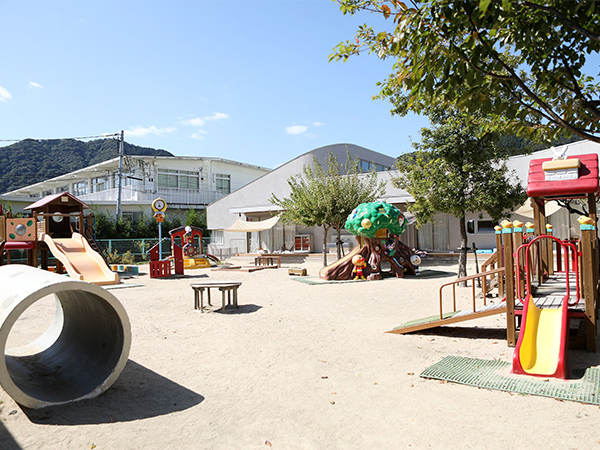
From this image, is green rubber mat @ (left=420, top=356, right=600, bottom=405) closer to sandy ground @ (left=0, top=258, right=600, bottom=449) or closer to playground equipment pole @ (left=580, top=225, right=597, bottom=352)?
sandy ground @ (left=0, top=258, right=600, bottom=449)

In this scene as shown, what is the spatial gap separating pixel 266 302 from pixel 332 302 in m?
1.71

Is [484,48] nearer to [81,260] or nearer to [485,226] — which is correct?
[81,260]

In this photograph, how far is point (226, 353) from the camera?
21.4ft

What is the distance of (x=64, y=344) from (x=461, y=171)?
1138cm

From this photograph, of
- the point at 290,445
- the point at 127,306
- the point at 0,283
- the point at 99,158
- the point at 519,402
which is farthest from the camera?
the point at 99,158

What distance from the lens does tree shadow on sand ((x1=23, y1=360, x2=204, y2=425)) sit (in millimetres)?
4102

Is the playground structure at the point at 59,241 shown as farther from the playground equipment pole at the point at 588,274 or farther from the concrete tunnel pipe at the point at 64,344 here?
the playground equipment pole at the point at 588,274

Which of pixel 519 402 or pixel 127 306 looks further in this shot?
pixel 127 306

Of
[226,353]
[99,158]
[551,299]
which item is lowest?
[226,353]

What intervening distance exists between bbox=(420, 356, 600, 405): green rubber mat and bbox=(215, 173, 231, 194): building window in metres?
38.3

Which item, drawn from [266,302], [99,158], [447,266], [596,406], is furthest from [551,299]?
[99,158]

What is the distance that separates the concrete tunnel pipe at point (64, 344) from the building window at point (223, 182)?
36.4 meters

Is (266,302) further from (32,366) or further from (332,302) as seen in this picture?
(32,366)

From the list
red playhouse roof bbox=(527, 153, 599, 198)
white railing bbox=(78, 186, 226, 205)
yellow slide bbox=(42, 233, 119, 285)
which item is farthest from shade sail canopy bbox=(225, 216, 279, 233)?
red playhouse roof bbox=(527, 153, 599, 198)
